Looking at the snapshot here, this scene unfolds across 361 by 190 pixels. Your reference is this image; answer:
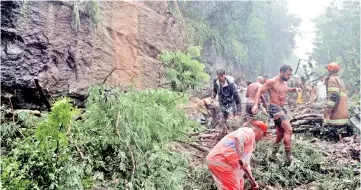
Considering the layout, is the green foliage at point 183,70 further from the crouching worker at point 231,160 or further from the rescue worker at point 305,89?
the rescue worker at point 305,89

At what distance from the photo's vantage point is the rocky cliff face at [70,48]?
5.72 m

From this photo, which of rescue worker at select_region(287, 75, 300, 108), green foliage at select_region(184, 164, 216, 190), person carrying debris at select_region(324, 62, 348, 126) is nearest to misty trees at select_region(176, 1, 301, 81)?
rescue worker at select_region(287, 75, 300, 108)

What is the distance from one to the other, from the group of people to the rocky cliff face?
1.99 m

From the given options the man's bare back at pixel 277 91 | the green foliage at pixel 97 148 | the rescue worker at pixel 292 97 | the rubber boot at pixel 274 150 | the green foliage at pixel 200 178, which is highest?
the man's bare back at pixel 277 91

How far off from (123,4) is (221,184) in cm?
523

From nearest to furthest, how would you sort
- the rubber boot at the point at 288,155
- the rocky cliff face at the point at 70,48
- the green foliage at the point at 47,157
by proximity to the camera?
the green foliage at the point at 47,157 < the rubber boot at the point at 288,155 < the rocky cliff face at the point at 70,48

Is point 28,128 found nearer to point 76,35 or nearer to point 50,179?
point 50,179

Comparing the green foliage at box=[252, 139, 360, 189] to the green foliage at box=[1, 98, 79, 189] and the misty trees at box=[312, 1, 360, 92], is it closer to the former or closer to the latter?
the green foliage at box=[1, 98, 79, 189]

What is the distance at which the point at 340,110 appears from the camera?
7012 mm

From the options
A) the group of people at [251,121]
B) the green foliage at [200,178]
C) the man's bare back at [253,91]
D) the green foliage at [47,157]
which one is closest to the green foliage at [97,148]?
the green foliage at [47,157]

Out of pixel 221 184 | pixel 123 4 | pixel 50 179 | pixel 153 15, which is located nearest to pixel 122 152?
pixel 50 179

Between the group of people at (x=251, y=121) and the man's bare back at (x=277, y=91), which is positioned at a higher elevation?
the man's bare back at (x=277, y=91)

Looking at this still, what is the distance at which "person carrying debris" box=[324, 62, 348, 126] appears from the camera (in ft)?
22.4

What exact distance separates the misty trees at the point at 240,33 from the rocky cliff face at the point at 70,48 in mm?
5212
